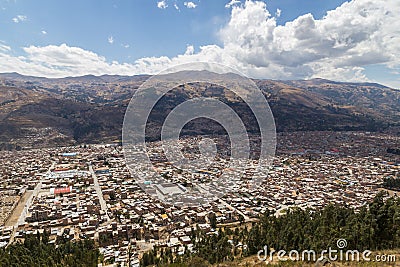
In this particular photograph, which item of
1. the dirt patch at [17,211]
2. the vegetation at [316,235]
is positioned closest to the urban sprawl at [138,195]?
the dirt patch at [17,211]

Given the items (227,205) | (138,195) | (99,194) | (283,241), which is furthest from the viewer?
(99,194)

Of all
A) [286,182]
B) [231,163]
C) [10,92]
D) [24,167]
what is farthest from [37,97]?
[286,182]

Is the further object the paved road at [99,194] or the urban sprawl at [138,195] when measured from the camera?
the paved road at [99,194]

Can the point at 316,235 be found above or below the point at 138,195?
above

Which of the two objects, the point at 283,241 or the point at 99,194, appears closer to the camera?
the point at 283,241

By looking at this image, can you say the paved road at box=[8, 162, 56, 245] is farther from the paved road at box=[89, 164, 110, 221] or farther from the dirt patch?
the paved road at box=[89, 164, 110, 221]

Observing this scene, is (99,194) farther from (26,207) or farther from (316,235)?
(316,235)

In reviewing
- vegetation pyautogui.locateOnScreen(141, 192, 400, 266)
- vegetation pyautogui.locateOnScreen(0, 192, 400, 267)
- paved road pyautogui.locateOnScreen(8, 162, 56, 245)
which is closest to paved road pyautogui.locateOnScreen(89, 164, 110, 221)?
paved road pyautogui.locateOnScreen(8, 162, 56, 245)

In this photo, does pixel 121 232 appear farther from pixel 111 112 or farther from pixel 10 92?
pixel 10 92

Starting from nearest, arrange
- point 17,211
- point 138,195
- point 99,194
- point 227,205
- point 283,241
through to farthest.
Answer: point 283,241 → point 17,211 → point 227,205 → point 138,195 → point 99,194

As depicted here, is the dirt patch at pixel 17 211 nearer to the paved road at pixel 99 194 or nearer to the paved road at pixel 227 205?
the paved road at pixel 99 194

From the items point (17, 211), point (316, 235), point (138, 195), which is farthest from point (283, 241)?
point (17, 211)
